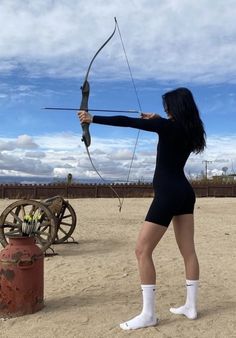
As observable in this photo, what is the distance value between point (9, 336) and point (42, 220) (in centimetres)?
339

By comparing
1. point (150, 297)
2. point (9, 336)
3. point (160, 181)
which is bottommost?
point (9, 336)

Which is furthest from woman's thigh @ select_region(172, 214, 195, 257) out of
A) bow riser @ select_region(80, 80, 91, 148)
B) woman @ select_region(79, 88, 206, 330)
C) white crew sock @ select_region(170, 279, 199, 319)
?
bow riser @ select_region(80, 80, 91, 148)

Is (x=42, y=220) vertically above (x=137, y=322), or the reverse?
(x=42, y=220)

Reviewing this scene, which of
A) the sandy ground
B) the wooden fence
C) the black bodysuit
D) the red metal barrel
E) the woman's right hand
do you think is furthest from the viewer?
the wooden fence

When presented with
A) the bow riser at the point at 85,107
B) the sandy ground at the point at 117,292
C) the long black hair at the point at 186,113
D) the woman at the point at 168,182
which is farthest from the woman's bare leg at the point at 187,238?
the bow riser at the point at 85,107

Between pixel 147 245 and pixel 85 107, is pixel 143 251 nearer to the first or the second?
pixel 147 245

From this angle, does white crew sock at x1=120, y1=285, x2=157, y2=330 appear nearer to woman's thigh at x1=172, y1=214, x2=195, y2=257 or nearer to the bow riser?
woman's thigh at x1=172, y1=214, x2=195, y2=257

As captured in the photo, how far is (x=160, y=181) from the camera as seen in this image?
157 inches

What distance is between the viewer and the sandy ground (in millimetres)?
4012

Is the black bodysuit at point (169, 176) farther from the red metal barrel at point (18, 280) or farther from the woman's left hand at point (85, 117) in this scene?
the red metal barrel at point (18, 280)

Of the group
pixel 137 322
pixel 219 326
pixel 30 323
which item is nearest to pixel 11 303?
pixel 30 323

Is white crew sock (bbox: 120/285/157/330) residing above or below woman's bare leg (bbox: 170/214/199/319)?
below

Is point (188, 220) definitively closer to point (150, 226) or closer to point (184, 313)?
point (150, 226)

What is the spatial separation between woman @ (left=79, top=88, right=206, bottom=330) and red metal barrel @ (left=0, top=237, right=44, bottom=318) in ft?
3.04
